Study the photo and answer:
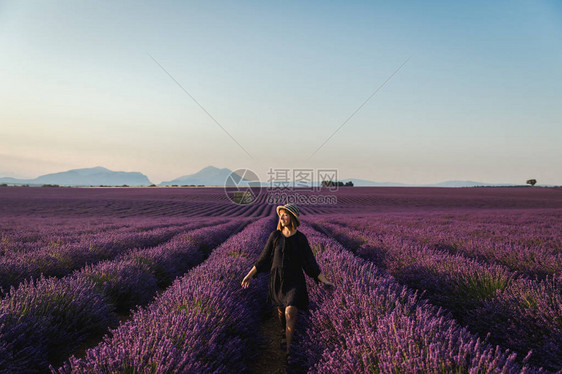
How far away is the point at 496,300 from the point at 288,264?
2.40 metres

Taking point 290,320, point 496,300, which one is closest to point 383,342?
point 290,320

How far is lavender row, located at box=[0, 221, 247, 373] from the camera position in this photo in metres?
2.15

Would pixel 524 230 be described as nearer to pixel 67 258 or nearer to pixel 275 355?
pixel 275 355

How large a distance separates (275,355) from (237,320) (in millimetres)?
620

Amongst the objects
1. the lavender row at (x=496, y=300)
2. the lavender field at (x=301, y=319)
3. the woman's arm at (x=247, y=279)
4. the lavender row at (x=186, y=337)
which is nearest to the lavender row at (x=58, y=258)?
the lavender field at (x=301, y=319)

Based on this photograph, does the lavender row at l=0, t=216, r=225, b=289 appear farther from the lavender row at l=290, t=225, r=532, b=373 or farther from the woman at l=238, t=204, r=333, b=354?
the lavender row at l=290, t=225, r=532, b=373

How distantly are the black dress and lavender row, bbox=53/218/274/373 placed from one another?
0.44m

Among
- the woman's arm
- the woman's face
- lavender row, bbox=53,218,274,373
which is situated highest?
the woman's face

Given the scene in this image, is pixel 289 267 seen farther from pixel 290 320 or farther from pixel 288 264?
pixel 290 320

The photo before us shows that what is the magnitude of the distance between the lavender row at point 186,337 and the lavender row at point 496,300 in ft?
7.77

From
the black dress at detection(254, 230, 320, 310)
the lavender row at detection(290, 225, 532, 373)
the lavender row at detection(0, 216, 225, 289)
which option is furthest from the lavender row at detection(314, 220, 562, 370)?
the lavender row at detection(0, 216, 225, 289)

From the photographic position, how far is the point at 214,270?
3527 millimetres

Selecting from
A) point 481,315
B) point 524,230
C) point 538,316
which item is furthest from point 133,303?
point 524,230

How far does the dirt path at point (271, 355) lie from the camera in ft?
8.02
